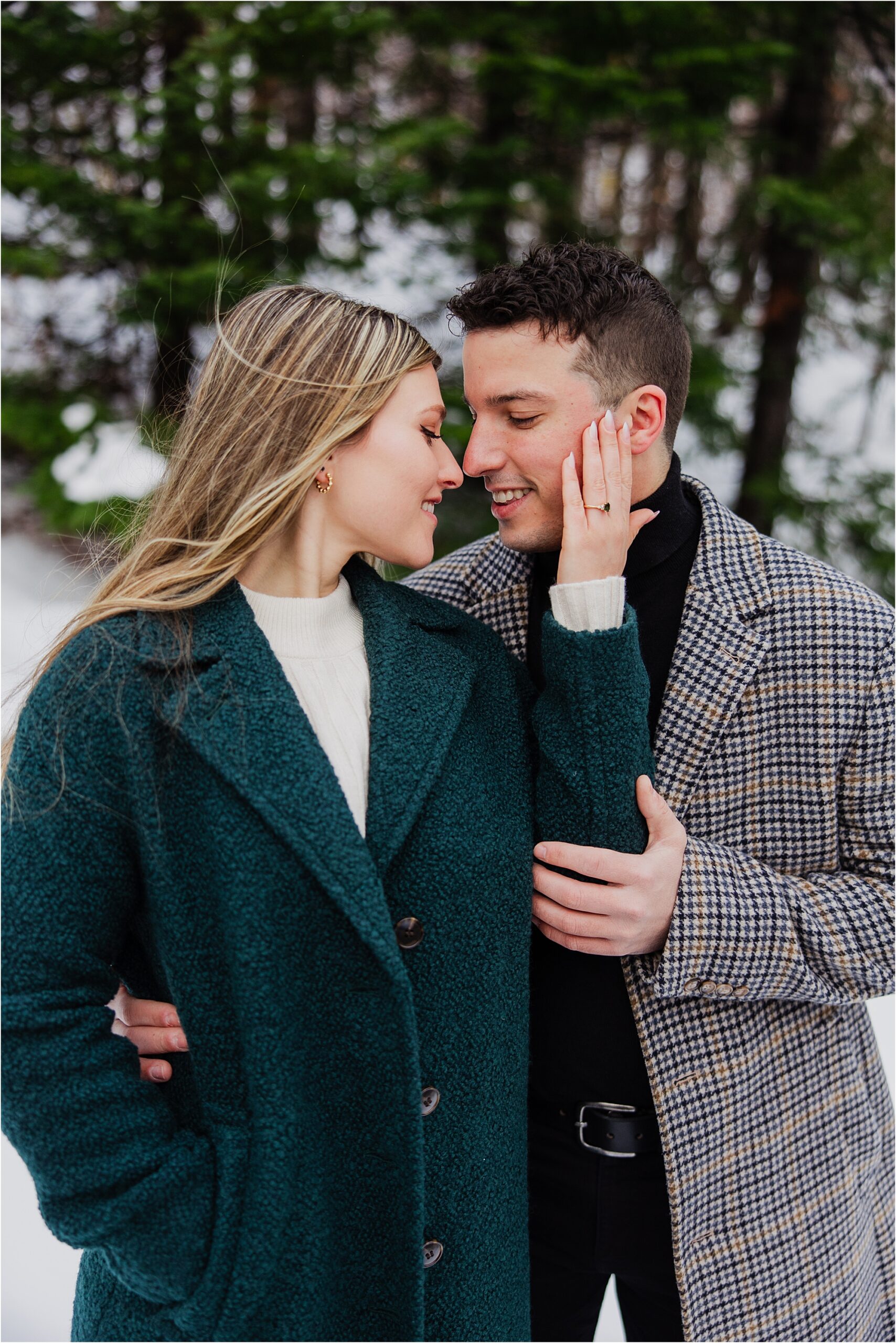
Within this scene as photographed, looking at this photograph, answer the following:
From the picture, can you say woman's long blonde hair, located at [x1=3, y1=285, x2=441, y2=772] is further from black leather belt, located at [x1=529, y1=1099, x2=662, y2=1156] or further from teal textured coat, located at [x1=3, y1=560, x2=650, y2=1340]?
black leather belt, located at [x1=529, y1=1099, x2=662, y2=1156]

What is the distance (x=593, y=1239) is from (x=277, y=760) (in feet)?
3.90

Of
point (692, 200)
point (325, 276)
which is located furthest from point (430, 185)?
point (692, 200)

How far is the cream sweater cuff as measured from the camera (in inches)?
60.2

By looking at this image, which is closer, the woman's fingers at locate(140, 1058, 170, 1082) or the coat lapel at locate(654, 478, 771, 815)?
the woman's fingers at locate(140, 1058, 170, 1082)

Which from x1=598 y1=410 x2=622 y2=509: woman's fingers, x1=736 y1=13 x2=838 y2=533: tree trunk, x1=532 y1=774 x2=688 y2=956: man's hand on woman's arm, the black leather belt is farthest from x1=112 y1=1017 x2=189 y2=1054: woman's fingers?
x1=736 y1=13 x2=838 y2=533: tree trunk

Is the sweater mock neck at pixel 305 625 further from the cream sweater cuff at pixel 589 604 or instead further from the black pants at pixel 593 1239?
the black pants at pixel 593 1239

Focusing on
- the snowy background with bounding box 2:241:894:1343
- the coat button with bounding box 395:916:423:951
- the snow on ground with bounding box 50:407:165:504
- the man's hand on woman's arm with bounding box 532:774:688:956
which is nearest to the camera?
the coat button with bounding box 395:916:423:951

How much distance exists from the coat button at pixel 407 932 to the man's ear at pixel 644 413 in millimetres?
955

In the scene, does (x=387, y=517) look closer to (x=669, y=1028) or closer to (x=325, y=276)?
(x=669, y=1028)

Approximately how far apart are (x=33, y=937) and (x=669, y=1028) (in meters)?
1.06

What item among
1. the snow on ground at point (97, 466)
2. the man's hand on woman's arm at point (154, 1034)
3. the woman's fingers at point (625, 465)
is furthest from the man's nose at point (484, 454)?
the snow on ground at point (97, 466)

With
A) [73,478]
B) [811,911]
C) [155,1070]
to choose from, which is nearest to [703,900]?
[811,911]

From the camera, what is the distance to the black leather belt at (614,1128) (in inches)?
69.7

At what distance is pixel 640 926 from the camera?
5.02ft
